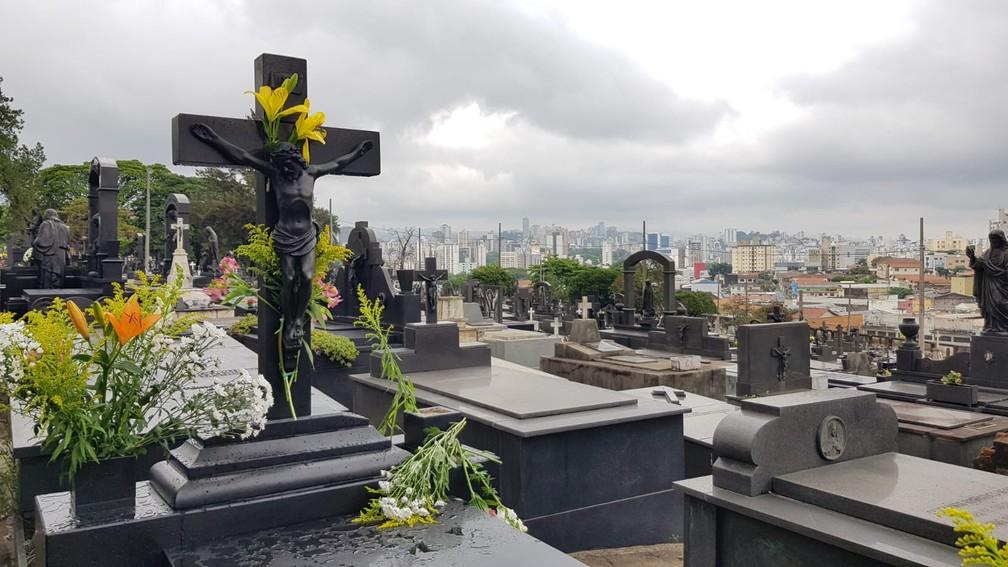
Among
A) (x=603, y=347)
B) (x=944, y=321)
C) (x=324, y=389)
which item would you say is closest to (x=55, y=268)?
(x=324, y=389)

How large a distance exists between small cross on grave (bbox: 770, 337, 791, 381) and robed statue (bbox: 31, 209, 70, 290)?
12880 mm

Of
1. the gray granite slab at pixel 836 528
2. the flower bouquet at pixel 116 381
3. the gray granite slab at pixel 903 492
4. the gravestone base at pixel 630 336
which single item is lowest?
the gravestone base at pixel 630 336

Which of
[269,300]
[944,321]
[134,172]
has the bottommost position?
[944,321]

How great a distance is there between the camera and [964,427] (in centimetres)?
890

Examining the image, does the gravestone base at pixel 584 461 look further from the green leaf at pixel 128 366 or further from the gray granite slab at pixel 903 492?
the green leaf at pixel 128 366

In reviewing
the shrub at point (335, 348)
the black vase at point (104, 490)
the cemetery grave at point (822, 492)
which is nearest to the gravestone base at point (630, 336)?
the shrub at point (335, 348)

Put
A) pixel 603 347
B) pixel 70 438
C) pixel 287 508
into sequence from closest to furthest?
pixel 70 438
pixel 287 508
pixel 603 347

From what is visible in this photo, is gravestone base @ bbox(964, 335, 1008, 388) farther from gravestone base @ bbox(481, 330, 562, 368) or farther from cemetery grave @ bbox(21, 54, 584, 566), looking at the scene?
cemetery grave @ bbox(21, 54, 584, 566)

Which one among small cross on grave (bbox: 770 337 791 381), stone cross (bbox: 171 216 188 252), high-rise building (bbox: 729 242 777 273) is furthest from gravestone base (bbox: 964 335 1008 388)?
high-rise building (bbox: 729 242 777 273)

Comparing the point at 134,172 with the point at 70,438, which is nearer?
the point at 70,438

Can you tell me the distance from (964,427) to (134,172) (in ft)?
193

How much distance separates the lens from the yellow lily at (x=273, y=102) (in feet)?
12.2

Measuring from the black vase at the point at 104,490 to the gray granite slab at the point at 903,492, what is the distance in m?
3.64

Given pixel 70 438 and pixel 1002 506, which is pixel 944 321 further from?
pixel 70 438
